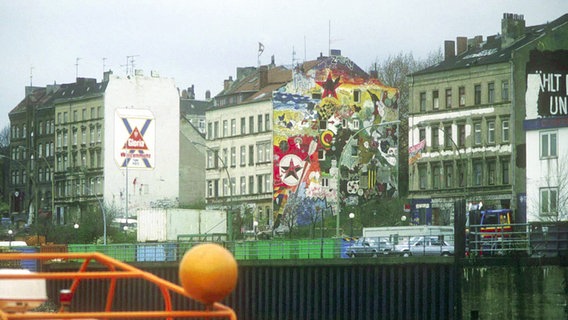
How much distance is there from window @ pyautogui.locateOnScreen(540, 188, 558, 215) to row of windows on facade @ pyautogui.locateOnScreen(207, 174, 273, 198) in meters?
61.8

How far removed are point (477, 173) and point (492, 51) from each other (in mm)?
9394

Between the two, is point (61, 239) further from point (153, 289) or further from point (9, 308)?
point (9, 308)

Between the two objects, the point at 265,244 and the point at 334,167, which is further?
the point at 334,167

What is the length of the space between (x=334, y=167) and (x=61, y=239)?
32.2 metres

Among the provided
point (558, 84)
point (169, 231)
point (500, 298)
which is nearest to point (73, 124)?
point (169, 231)

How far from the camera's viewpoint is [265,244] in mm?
53906

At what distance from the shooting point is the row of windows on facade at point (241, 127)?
130m

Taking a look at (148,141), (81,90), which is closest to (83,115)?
(81,90)

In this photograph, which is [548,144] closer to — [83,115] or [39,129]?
[83,115]

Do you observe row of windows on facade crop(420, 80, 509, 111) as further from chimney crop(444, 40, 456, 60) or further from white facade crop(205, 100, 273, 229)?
white facade crop(205, 100, 273, 229)

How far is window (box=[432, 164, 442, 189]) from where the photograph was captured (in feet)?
357

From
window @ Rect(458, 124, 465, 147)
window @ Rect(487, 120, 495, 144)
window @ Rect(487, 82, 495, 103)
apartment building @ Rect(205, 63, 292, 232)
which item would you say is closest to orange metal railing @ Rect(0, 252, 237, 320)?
window @ Rect(487, 82, 495, 103)

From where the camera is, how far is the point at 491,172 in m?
104

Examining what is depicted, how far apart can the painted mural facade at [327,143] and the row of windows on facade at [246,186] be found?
7.32 ft
